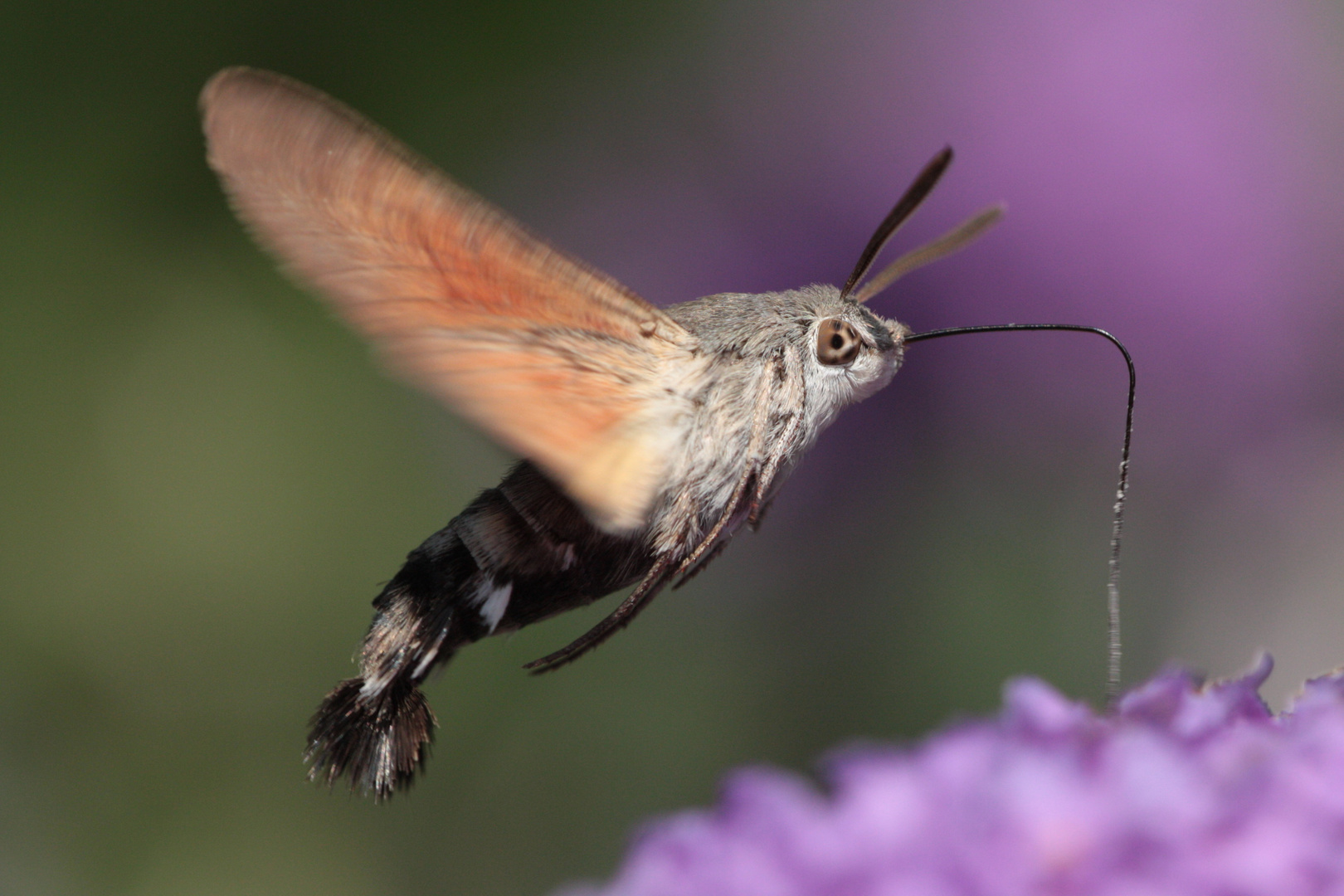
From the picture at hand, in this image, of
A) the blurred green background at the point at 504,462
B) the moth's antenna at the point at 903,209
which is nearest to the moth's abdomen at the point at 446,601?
the moth's antenna at the point at 903,209

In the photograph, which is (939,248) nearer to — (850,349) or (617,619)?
(850,349)

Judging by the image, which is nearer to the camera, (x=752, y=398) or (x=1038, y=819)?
(x=1038, y=819)

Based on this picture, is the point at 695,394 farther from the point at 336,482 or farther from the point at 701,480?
the point at 336,482

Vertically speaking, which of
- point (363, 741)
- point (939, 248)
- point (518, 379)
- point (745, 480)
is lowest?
point (363, 741)

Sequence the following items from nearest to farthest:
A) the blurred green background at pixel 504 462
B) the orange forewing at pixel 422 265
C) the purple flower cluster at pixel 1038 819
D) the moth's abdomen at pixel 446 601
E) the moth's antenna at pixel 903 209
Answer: the purple flower cluster at pixel 1038 819, the orange forewing at pixel 422 265, the moth's abdomen at pixel 446 601, the moth's antenna at pixel 903 209, the blurred green background at pixel 504 462


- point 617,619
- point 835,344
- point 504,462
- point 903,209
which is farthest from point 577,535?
point 504,462

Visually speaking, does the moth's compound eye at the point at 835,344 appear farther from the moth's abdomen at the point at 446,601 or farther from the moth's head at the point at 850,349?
the moth's abdomen at the point at 446,601

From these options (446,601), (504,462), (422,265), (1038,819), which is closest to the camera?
(1038,819)
